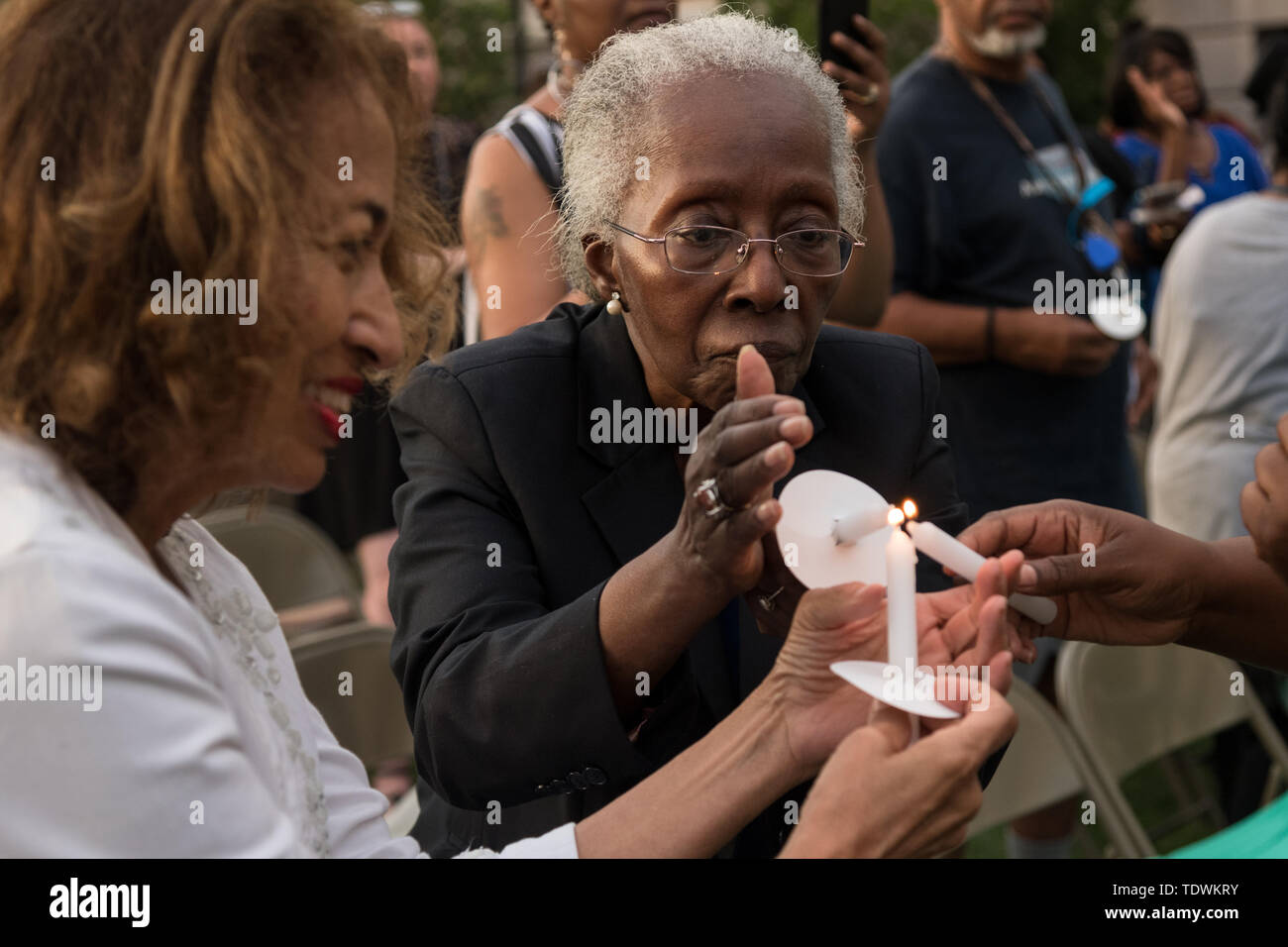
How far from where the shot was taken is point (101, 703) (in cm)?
125

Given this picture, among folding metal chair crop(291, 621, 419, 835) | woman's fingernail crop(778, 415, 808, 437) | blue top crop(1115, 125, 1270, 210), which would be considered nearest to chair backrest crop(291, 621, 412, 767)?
folding metal chair crop(291, 621, 419, 835)

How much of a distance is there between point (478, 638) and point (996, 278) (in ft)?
7.41

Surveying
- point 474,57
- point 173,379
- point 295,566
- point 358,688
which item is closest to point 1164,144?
point 295,566

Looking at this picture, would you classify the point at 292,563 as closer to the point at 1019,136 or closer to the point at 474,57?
the point at 1019,136

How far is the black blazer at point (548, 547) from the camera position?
191 cm

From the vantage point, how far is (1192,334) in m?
4.11

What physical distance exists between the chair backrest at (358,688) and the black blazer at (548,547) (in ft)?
3.21

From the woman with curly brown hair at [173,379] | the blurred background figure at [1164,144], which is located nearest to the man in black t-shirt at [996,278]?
the blurred background figure at [1164,144]

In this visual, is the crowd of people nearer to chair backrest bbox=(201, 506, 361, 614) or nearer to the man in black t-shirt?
the man in black t-shirt

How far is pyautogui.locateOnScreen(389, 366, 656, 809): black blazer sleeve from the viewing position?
1.87m

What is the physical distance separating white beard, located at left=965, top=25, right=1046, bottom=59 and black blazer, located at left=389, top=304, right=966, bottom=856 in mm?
1812

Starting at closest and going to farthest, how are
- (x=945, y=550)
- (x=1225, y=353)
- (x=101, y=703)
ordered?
(x=101, y=703)
(x=945, y=550)
(x=1225, y=353)

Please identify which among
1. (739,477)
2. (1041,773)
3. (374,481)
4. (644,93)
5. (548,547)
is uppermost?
(644,93)
